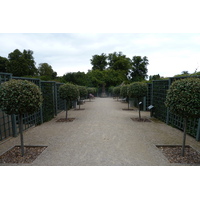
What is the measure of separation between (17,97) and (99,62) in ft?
171

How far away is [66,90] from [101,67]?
46389mm

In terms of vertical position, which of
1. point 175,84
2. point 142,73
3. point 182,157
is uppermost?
point 142,73

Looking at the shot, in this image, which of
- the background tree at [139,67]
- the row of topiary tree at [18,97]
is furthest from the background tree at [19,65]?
the row of topiary tree at [18,97]

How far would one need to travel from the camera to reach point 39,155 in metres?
4.33

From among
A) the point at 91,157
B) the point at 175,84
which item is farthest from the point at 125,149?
the point at 175,84

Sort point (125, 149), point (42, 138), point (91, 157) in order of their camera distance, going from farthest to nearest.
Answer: point (42, 138)
point (125, 149)
point (91, 157)

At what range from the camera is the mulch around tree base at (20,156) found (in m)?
4.07

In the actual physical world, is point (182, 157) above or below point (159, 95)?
below

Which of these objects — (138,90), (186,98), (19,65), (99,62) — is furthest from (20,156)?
(99,62)

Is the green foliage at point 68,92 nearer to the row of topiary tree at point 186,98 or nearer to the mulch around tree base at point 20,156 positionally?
the mulch around tree base at point 20,156

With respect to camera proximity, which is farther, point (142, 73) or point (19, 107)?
point (142, 73)

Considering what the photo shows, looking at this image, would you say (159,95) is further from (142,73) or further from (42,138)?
(142,73)

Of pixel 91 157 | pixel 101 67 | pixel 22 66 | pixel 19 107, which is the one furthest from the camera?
pixel 101 67

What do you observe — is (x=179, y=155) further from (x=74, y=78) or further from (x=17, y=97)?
(x=74, y=78)
